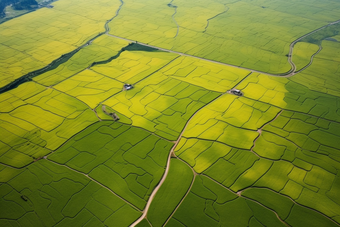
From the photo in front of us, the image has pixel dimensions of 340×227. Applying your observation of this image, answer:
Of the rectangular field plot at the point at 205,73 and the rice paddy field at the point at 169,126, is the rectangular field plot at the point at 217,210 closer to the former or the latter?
the rice paddy field at the point at 169,126

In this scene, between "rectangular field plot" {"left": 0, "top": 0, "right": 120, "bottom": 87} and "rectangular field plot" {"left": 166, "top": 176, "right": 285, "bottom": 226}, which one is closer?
"rectangular field plot" {"left": 166, "top": 176, "right": 285, "bottom": 226}

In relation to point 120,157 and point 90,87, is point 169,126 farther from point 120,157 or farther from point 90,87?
point 90,87

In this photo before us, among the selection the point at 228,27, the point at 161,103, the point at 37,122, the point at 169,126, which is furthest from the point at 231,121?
the point at 228,27

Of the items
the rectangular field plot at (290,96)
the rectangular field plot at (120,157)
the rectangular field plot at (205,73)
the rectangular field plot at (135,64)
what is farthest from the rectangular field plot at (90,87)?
the rectangular field plot at (290,96)

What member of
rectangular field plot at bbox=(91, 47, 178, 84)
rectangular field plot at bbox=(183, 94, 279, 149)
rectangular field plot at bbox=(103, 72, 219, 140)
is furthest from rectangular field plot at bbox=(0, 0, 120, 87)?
rectangular field plot at bbox=(183, 94, 279, 149)

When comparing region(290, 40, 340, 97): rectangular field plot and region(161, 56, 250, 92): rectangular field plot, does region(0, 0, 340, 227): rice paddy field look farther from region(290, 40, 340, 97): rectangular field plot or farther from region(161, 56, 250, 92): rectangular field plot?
region(290, 40, 340, 97): rectangular field plot

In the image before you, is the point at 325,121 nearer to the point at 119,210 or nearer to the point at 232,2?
the point at 119,210

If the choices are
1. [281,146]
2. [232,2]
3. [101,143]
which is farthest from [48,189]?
[232,2]
